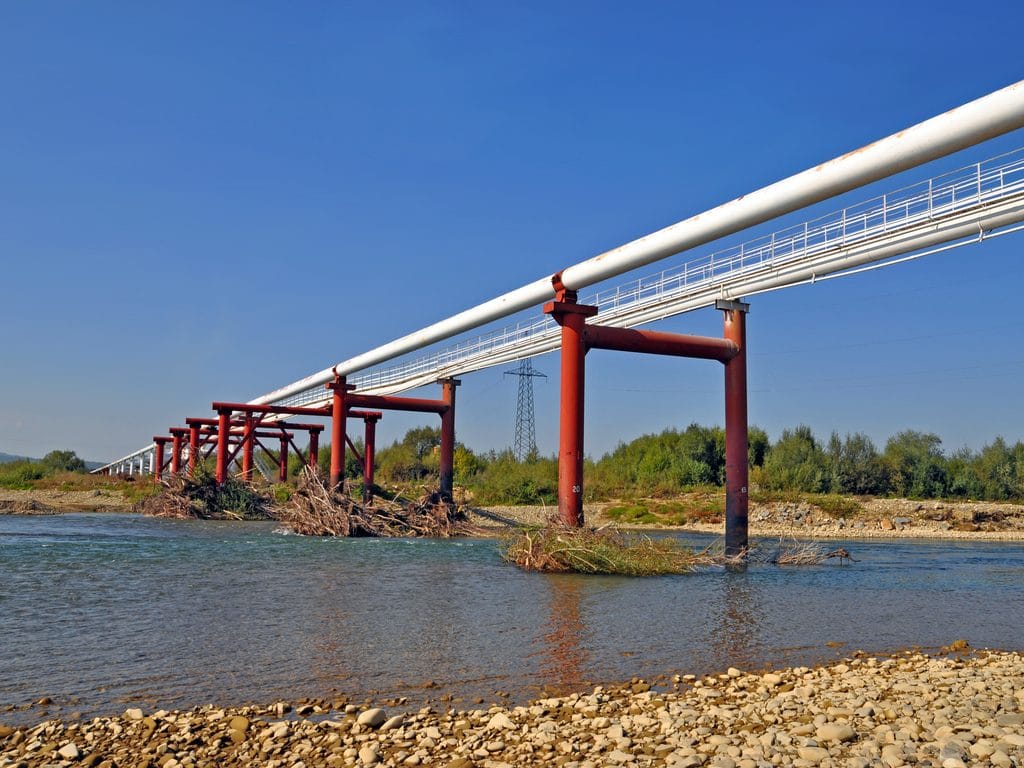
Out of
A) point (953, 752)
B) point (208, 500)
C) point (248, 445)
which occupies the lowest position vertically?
point (953, 752)

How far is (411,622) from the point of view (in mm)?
10906

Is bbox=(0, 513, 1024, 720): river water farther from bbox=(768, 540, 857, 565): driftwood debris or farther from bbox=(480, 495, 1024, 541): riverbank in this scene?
bbox=(480, 495, 1024, 541): riverbank

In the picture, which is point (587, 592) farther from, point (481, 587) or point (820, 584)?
point (820, 584)

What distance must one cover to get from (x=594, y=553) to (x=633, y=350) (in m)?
5.38

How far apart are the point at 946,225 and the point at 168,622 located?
47.0 feet

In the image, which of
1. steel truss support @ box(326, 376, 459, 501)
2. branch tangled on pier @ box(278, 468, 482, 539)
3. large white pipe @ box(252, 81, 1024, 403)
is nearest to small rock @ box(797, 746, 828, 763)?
large white pipe @ box(252, 81, 1024, 403)

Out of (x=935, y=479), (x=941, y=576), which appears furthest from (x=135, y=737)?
(x=935, y=479)

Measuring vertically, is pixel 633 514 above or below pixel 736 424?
below

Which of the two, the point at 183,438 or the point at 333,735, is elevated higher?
the point at 183,438

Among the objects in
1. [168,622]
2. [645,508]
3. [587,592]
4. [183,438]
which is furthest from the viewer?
[183,438]

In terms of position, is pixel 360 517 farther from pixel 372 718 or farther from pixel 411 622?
pixel 372 718

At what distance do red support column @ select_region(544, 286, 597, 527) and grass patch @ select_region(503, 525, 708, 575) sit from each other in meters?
1.32

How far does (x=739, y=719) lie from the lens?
6113 mm

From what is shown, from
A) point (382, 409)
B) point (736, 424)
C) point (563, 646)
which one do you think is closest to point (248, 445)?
point (382, 409)
